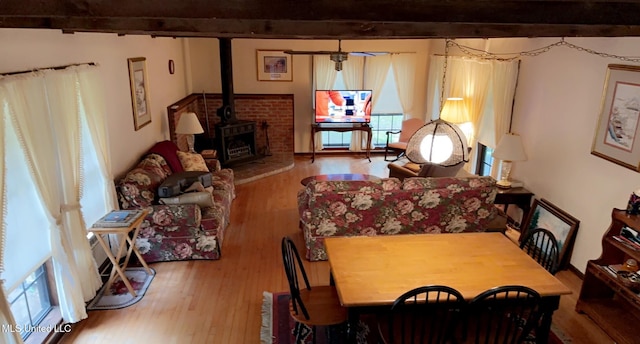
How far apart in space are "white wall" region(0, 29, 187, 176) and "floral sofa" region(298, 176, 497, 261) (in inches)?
85.7

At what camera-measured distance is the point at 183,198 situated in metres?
4.44

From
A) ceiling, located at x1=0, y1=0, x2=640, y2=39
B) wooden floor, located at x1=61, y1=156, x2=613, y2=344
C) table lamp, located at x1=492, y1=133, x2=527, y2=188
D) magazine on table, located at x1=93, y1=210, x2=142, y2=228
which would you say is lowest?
wooden floor, located at x1=61, y1=156, x2=613, y2=344

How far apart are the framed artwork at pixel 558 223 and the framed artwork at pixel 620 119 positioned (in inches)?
29.5

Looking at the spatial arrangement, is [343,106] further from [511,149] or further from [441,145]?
[441,145]

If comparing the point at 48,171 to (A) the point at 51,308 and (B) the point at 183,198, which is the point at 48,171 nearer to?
(A) the point at 51,308

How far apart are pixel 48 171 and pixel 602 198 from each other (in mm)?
4590

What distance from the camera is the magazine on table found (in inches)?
140

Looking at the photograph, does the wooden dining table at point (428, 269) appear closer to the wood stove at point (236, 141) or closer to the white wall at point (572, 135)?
the white wall at point (572, 135)

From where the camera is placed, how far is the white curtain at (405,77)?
26.9ft

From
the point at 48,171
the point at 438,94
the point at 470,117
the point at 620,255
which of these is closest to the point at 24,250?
the point at 48,171

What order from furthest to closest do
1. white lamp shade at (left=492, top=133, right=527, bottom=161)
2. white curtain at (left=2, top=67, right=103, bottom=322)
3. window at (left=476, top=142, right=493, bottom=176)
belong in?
window at (left=476, top=142, right=493, bottom=176)
white lamp shade at (left=492, top=133, right=527, bottom=161)
white curtain at (left=2, top=67, right=103, bottom=322)

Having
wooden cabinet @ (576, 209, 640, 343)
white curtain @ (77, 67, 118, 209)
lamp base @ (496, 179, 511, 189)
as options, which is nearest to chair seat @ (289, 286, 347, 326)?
wooden cabinet @ (576, 209, 640, 343)

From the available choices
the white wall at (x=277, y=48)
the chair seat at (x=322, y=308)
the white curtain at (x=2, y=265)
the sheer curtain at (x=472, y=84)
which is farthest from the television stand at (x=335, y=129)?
the white curtain at (x=2, y=265)

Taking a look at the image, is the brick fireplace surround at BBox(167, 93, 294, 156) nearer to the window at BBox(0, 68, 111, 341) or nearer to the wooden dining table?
the window at BBox(0, 68, 111, 341)
